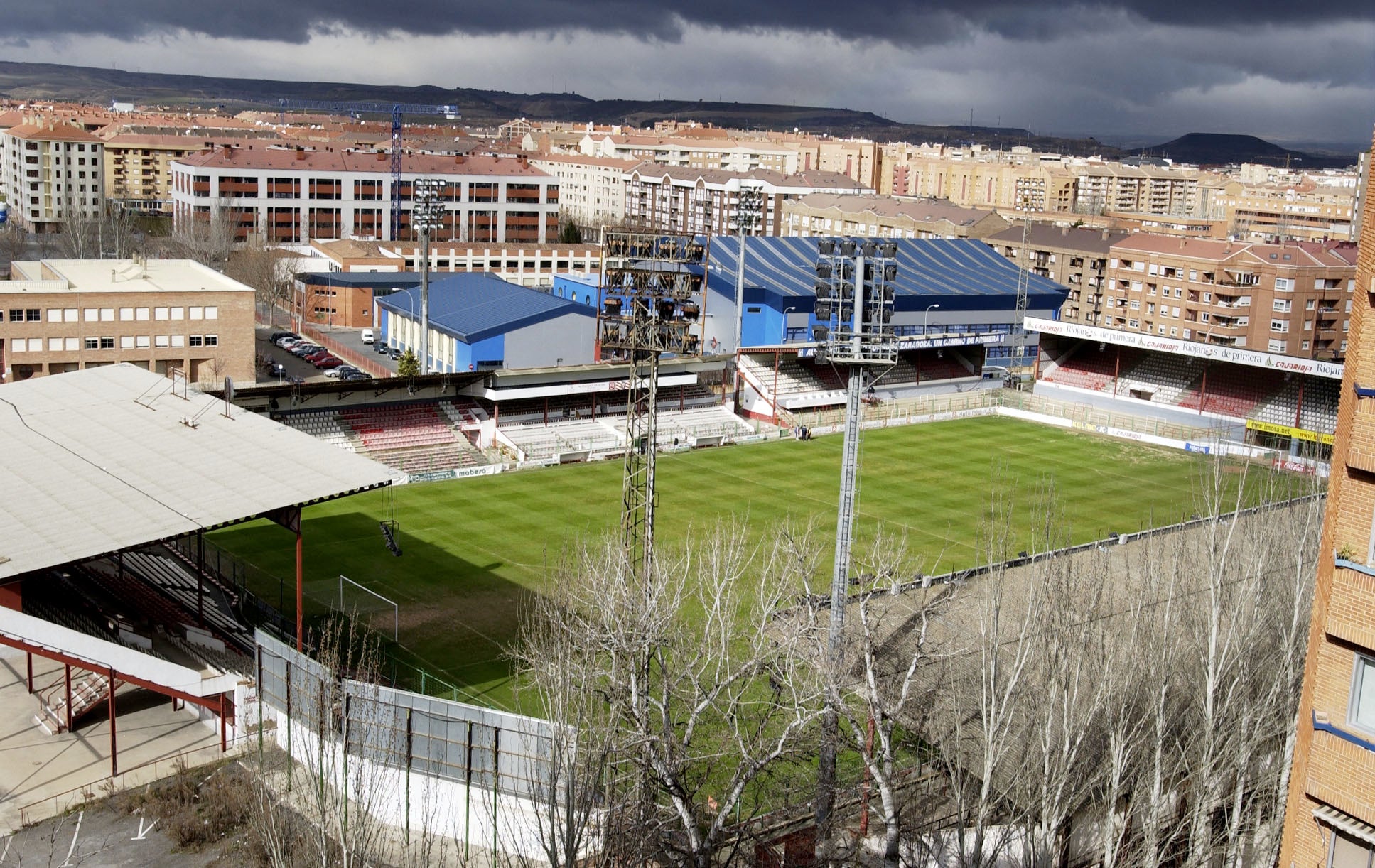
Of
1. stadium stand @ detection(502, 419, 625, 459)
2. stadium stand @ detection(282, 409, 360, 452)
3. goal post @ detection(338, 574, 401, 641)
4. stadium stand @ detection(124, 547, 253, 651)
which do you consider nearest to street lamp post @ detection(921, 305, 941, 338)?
stadium stand @ detection(502, 419, 625, 459)

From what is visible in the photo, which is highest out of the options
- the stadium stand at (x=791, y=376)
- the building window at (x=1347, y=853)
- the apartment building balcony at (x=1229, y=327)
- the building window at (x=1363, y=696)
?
the building window at (x=1363, y=696)

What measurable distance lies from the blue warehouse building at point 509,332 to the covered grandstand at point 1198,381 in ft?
79.0

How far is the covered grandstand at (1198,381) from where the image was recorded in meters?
58.8

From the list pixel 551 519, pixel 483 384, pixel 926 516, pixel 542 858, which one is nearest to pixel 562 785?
pixel 542 858

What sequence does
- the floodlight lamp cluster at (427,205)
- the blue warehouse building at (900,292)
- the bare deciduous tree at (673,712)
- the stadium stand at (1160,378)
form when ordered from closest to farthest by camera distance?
1. the bare deciduous tree at (673,712)
2. the floodlight lamp cluster at (427,205)
3. the stadium stand at (1160,378)
4. the blue warehouse building at (900,292)

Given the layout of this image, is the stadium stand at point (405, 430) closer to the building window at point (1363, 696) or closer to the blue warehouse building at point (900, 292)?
the blue warehouse building at point (900, 292)

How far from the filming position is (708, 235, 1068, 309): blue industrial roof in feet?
231

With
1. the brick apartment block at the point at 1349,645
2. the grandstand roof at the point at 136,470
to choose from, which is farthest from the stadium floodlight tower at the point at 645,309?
the brick apartment block at the point at 1349,645

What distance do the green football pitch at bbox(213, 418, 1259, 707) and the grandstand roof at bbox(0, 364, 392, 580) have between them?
18.0ft

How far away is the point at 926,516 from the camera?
45469 millimetres

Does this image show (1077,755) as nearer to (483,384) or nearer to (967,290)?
(483,384)

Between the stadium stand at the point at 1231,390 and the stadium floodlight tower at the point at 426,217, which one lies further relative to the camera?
the stadium stand at the point at 1231,390

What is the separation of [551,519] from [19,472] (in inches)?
710

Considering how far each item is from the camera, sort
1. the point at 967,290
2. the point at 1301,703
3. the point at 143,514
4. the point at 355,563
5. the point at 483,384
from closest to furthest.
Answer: the point at 1301,703 → the point at 143,514 → the point at 355,563 → the point at 483,384 → the point at 967,290
